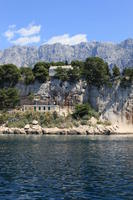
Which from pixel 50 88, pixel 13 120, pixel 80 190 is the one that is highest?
pixel 50 88

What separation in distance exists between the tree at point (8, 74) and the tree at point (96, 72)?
2370cm

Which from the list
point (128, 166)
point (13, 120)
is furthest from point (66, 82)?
point (128, 166)

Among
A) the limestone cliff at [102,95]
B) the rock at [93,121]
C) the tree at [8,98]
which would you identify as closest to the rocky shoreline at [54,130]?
Answer: the rock at [93,121]

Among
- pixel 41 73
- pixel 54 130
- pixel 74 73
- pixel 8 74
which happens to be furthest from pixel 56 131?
pixel 8 74

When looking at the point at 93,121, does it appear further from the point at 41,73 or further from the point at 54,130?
the point at 41,73

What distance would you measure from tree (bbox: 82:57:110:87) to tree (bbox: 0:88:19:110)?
23.4 meters

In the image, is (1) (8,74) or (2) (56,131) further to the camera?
(1) (8,74)

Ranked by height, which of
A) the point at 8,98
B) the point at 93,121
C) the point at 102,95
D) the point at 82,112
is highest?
the point at 102,95

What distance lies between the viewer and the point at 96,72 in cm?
11712

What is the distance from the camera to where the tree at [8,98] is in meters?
Answer: 115

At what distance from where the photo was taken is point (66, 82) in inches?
4887

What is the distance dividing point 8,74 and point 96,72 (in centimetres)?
3034

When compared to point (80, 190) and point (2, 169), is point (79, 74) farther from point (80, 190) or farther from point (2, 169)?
point (80, 190)

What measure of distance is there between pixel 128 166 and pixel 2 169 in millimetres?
14376
